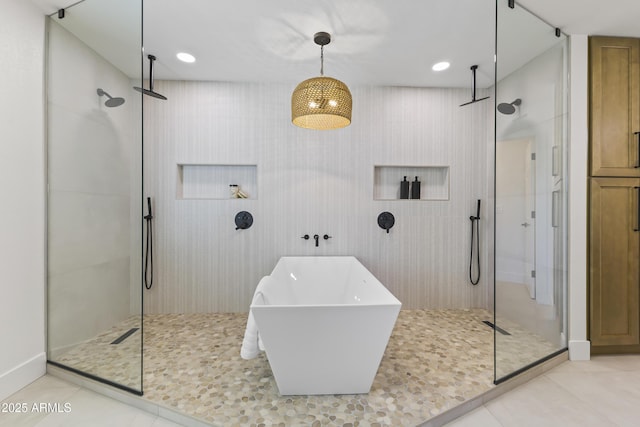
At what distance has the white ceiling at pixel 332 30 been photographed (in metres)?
1.79

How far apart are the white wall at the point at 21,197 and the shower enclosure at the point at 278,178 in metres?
0.07

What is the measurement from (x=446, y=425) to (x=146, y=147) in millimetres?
3414

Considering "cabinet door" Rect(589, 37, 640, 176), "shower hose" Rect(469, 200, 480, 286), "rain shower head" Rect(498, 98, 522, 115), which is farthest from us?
"shower hose" Rect(469, 200, 480, 286)

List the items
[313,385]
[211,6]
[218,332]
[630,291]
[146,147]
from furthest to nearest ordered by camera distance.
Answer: [146,147], [218,332], [630,291], [211,6], [313,385]

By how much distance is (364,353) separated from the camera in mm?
1559

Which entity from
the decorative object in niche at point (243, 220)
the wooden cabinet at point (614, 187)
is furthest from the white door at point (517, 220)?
the decorative object in niche at point (243, 220)

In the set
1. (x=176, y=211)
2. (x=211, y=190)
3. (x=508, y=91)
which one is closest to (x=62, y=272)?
(x=176, y=211)

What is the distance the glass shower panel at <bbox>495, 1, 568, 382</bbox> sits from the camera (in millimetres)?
1920

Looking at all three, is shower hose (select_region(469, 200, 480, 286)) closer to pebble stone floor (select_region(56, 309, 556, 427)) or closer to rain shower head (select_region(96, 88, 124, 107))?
pebble stone floor (select_region(56, 309, 556, 427))

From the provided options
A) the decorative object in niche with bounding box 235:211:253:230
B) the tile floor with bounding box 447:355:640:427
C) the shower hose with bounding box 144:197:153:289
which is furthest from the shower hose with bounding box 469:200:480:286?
the shower hose with bounding box 144:197:153:289

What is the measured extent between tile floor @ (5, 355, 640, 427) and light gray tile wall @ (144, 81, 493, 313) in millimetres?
1148

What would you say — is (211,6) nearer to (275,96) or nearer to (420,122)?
(275,96)

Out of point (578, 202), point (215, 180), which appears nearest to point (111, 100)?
point (215, 180)

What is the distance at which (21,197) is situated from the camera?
1791mm
